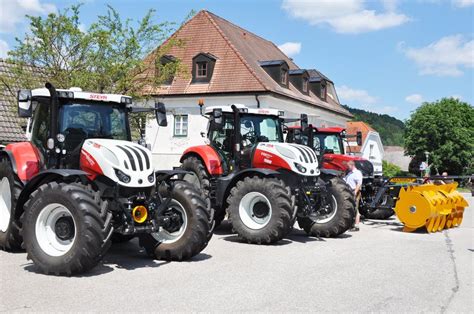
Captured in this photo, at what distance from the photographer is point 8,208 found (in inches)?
355

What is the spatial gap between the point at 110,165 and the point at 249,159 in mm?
4460

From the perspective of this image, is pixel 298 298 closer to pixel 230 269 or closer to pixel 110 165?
pixel 230 269

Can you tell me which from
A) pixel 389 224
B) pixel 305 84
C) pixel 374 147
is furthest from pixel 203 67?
pixel 374 147

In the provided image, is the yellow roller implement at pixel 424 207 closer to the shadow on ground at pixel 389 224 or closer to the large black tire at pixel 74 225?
the shadow on ground at pixel 389 224

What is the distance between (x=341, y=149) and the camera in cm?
1684

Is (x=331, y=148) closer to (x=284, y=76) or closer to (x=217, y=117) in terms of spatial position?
(x=217, y=117)

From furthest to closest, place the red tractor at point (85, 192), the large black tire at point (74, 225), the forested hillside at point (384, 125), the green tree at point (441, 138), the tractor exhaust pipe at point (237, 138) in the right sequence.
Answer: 1. the forested hillside at point (384, 125)
2. the green tree at point (441, 138)
3. the tractor exhaust pipe at point (237, 138)
4. the red tractor at point (85, 192)
5. the large black tire at point (74, 225)

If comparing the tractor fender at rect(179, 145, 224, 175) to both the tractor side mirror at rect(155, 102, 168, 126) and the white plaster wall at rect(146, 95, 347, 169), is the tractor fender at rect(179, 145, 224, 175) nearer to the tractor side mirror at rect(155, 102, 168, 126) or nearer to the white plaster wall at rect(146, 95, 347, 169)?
the tractor side mirror at rect(155, 102, 168, 126)

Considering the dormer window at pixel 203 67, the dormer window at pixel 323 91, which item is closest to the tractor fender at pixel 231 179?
the dormer window at pixel 203 67

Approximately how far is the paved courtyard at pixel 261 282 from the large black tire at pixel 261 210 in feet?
0.86

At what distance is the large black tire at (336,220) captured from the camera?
37.8 feet

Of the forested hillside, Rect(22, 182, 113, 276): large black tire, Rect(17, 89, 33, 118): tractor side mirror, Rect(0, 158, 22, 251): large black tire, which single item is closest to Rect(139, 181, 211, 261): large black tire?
Rect(22, 182, 113, 276): large black tire

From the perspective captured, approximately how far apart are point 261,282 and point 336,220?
4.74m

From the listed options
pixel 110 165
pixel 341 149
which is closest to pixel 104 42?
pixel 341 149
